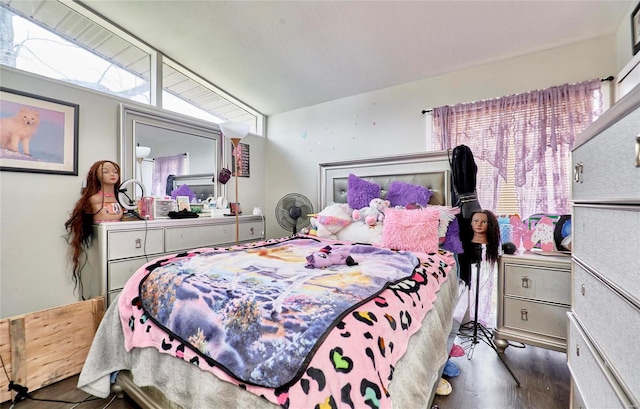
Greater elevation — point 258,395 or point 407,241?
point 407,241

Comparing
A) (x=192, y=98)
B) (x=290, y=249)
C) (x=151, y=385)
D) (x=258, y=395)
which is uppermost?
(x=192, y=98)

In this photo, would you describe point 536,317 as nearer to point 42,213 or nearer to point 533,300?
point 533,300

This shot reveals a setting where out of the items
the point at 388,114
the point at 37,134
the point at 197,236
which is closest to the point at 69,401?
the point at 197,236

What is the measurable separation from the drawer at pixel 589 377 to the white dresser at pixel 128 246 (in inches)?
109

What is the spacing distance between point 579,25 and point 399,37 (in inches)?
49.6

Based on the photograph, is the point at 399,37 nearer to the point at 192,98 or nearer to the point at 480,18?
the point at 480,18

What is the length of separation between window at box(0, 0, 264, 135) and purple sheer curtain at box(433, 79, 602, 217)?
9.71 ft

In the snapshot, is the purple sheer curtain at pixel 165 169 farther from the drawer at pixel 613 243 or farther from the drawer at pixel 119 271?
the drawer at pixel 613 243

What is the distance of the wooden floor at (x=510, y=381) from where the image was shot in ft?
4.88

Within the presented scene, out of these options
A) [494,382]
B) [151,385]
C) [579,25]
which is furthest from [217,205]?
[579,25]

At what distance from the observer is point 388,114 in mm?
3027

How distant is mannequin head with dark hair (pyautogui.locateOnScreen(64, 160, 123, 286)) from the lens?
217 centimetres

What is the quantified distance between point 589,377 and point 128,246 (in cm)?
284

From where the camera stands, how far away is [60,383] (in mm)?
1752
